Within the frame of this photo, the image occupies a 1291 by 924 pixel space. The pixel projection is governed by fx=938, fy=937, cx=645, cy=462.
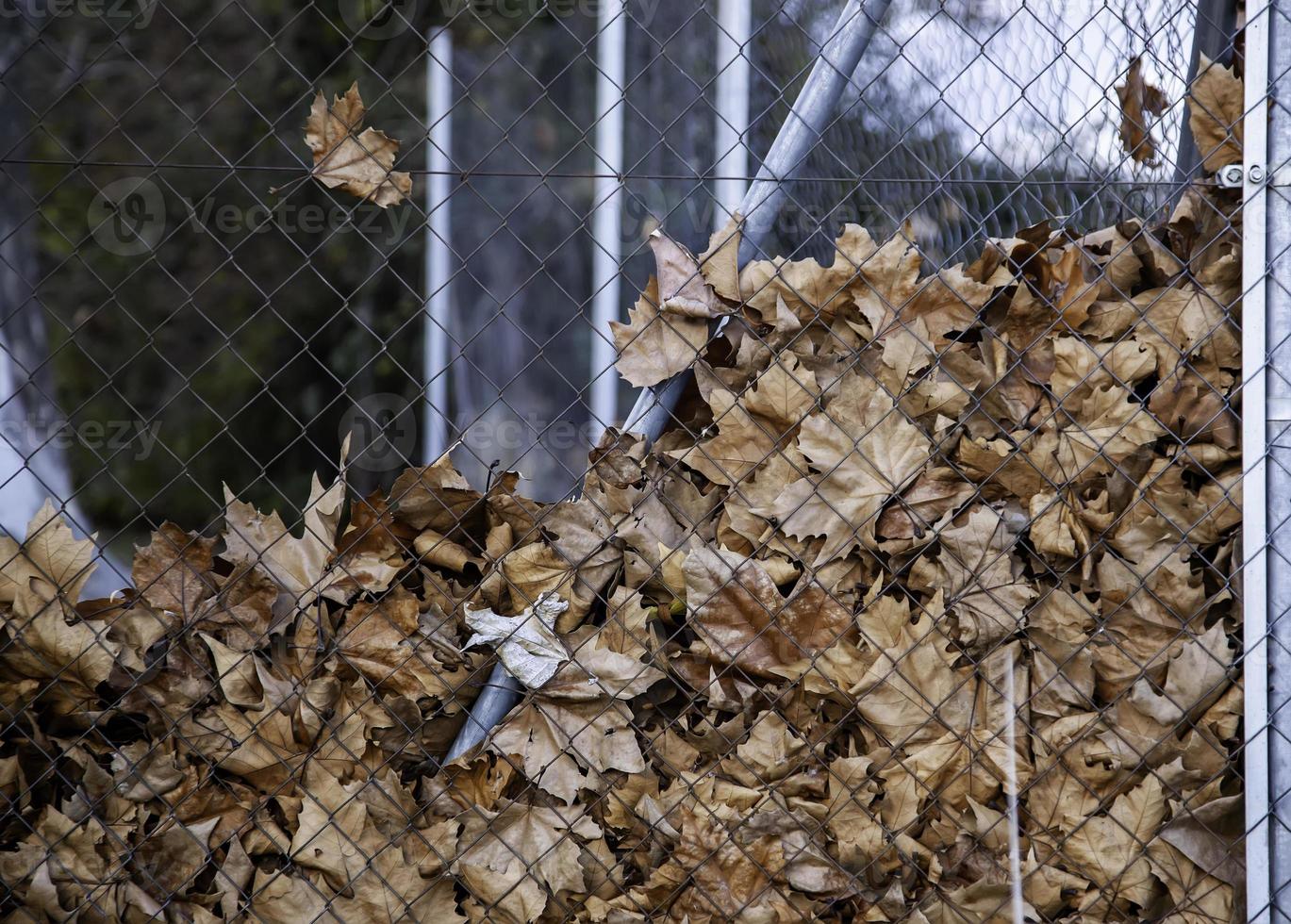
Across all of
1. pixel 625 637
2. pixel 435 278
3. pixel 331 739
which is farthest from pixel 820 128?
pixel 435 278

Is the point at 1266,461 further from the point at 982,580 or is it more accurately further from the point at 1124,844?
the point at 1124,844

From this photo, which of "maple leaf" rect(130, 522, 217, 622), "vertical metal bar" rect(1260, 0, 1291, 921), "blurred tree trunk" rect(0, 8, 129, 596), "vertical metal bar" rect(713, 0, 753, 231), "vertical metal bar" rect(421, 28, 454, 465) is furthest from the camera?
"vertical metal bar" rect(421, 28, 454, 465)

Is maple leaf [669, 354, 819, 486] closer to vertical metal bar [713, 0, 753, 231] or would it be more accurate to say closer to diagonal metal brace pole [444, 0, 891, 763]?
diagonal metal brace pole [444, 0, 891, 763]

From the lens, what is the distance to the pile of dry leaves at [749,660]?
1.83 metres

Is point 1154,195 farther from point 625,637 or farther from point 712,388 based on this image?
point 625,637

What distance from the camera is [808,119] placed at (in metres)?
1.85

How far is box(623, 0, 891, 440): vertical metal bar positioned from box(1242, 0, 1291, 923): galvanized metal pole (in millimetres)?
740

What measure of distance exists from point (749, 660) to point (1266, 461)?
1061mm

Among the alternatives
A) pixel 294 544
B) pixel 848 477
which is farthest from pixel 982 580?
pixel 294 544

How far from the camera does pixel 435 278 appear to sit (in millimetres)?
4750

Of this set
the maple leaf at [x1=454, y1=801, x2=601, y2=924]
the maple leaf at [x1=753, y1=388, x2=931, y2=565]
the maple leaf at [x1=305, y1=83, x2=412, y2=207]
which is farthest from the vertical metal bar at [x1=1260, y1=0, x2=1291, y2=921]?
the maple leaf at [x1=305, y1=83, x2=412, y2=207]

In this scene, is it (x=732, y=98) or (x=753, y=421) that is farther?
(x=732, y=98)

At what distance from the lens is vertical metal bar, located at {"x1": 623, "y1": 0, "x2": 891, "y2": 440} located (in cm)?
183

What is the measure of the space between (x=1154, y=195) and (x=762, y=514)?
3.54 feet
